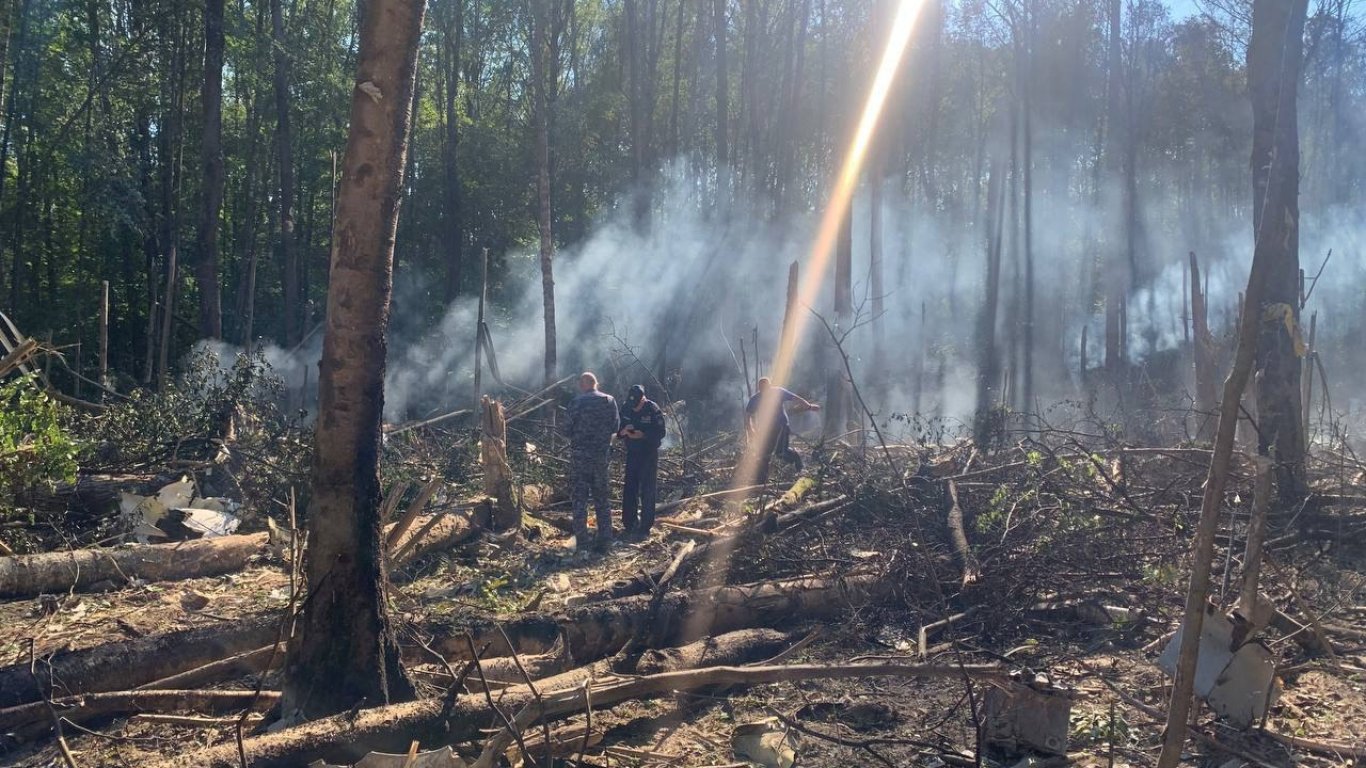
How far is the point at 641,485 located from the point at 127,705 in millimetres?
5940

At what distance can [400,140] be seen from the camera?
4676mm

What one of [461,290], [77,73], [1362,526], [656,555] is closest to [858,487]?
[656,555]

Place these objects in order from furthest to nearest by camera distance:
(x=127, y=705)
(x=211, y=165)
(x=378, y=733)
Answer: (x=211, y=165)
(x=127, y=705)
(x=378, y=733)

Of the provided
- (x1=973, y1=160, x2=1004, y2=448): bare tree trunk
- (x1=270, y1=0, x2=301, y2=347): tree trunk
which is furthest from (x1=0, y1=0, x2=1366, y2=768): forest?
(x1=973, y1=160, x2=1004, y2=448): bare tree trunk

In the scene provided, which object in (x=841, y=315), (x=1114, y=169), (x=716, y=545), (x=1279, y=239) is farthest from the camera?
(x=1114, y=169)

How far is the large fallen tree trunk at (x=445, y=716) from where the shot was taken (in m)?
3.89

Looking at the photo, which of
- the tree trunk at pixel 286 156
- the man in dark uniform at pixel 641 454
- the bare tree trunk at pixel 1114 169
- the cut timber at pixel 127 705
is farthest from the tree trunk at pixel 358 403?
the bare tree trunk at pixel 1114 169

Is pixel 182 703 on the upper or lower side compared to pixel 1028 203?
lower

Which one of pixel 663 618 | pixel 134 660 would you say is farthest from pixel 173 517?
pixel 663 618

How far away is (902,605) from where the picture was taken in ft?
23.0

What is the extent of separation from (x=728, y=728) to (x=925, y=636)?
1.69 meters

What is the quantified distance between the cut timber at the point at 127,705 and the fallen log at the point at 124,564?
3132 millimetres

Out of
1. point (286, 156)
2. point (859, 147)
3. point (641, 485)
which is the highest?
point (859, 147)

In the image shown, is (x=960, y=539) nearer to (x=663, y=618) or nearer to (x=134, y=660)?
(x=663, y=618)
